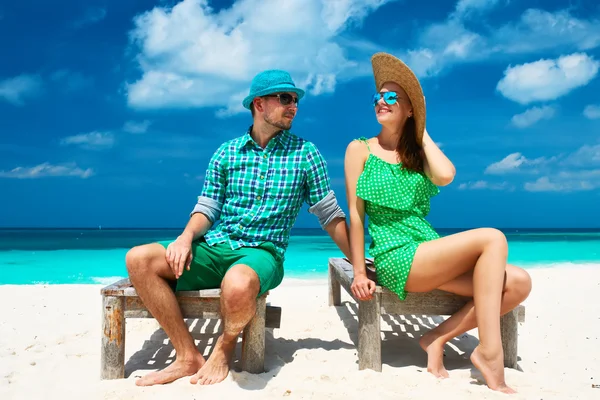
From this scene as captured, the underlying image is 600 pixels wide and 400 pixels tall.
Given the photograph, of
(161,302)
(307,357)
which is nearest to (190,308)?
(161,302)

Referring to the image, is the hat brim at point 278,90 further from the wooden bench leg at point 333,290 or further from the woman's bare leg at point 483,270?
the wooden bench leg at point 333,290

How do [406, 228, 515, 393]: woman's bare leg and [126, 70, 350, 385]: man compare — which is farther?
[126, 70, 350, 385]: man

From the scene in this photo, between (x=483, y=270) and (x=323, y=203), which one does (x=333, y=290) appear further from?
(x=483, y=270)

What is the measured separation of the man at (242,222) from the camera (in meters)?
2.75

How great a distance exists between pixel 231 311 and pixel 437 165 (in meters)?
1.48

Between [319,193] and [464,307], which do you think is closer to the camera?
[464,307]

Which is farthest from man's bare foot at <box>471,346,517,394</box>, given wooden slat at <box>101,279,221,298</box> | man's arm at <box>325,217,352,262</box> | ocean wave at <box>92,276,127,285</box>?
ocean wave at <box>92,276,127,285</box>

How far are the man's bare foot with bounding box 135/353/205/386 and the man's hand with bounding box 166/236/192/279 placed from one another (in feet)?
1.63

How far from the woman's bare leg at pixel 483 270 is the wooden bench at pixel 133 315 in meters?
1.00

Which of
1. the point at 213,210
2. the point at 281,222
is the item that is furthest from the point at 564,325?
the point at 213,210

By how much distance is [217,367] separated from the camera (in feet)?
8.98

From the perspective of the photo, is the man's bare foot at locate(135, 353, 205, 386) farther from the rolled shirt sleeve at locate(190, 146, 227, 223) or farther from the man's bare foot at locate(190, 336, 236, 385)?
the rolled shirt sleeve at locate(190, 146, 227, 223)

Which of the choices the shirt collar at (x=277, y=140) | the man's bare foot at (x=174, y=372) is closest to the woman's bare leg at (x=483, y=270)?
the shirt collar at (x=277, y=140)

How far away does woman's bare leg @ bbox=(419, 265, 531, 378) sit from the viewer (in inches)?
112
